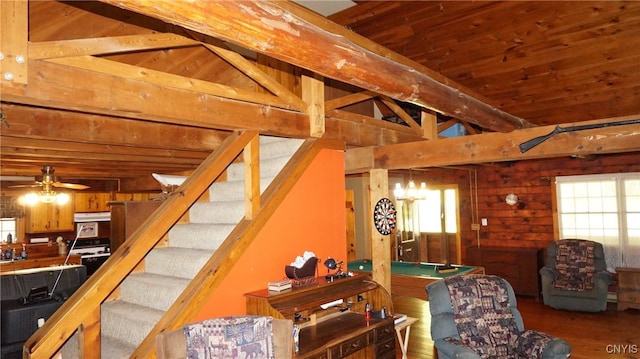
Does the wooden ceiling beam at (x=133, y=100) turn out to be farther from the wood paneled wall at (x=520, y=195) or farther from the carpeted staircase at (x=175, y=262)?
the wood paneled wall at (x=520, y=195)

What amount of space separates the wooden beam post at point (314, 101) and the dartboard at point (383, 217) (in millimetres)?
1574

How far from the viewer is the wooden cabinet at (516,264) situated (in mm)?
7551

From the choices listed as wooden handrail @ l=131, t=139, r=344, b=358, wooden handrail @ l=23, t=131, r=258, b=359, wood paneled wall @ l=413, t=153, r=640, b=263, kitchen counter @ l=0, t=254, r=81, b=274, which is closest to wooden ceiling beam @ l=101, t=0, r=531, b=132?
wooden handrail @ l=131, t=139, r=344, b=358

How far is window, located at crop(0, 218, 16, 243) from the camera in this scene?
876 centimetres

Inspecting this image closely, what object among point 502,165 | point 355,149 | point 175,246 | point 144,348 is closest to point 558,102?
point 355,149

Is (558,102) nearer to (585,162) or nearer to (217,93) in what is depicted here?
(585,162)

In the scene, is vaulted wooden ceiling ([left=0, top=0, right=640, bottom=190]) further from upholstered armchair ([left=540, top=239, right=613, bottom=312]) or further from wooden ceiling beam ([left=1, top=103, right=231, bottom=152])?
upholstered armchair ([left=540, top=239, right=613, bottom=312])

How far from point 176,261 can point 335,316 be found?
1641 mm

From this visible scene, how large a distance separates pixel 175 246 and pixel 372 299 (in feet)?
6.85

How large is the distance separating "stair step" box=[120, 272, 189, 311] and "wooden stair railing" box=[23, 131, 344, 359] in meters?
0.32

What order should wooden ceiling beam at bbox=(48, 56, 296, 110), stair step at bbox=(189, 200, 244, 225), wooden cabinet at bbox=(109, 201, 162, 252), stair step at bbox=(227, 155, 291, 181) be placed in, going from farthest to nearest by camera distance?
1. wooden cabinet at bbox=(109, 201, 162, 252)
2. stair step at bbox=(227, 155, 291, 181)
3. stair step at bbox=(189, 200, 244, 225)
4. wooden ceiling beam at bbox=(48, 56, 296, 110)

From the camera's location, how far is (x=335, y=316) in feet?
13.4

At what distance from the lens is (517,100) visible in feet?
18.1

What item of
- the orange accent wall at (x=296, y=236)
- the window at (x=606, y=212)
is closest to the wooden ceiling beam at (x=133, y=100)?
the orange accent wall at (x=296, y=236)
